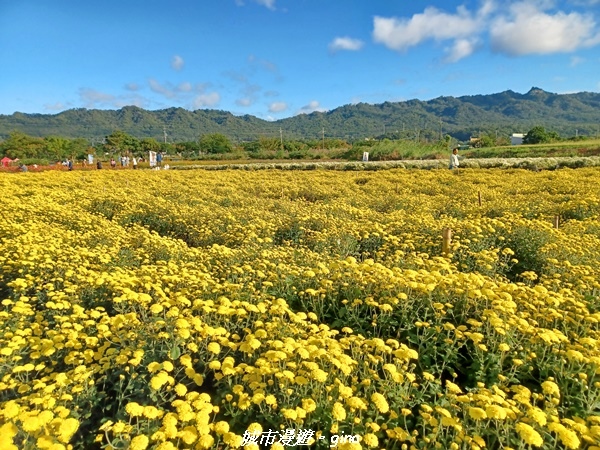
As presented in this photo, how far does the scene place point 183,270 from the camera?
14.8ft

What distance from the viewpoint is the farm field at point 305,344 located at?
217 centimetres

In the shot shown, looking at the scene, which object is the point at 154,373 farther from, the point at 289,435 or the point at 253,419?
the point at 289,435

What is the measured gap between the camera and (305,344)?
2805mm

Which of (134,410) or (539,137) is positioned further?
(539,137)

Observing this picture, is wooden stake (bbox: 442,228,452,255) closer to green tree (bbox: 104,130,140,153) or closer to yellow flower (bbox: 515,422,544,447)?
yellow flower (bbox: 515,422,544,447)

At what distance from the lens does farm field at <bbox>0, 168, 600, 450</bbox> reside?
217cm

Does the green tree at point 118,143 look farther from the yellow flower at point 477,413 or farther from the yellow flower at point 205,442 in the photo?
the yellow flower at point 477,413

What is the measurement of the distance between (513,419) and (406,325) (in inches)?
52.1

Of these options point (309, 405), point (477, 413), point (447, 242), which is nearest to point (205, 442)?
point (309, 405)

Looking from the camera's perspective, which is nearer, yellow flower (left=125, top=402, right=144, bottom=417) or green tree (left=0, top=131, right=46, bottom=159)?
yellow flower (left=125, top=402, right=144, bottom=417)

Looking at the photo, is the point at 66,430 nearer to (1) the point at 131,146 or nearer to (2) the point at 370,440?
(2) the point at 370,440

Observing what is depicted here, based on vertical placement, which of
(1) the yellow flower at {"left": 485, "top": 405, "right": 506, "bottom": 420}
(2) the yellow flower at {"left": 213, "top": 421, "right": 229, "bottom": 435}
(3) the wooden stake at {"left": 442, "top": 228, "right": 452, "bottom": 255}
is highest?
(3) the wooden stake at {"left": 442, "top": 228, "right": 452, "bottom": 255}

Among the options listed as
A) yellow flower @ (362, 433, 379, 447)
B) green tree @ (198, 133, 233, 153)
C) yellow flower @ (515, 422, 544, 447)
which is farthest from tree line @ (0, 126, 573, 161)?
yellow flower @ (515, 422, 544, 447)

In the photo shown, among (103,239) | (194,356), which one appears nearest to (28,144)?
(103,239)
